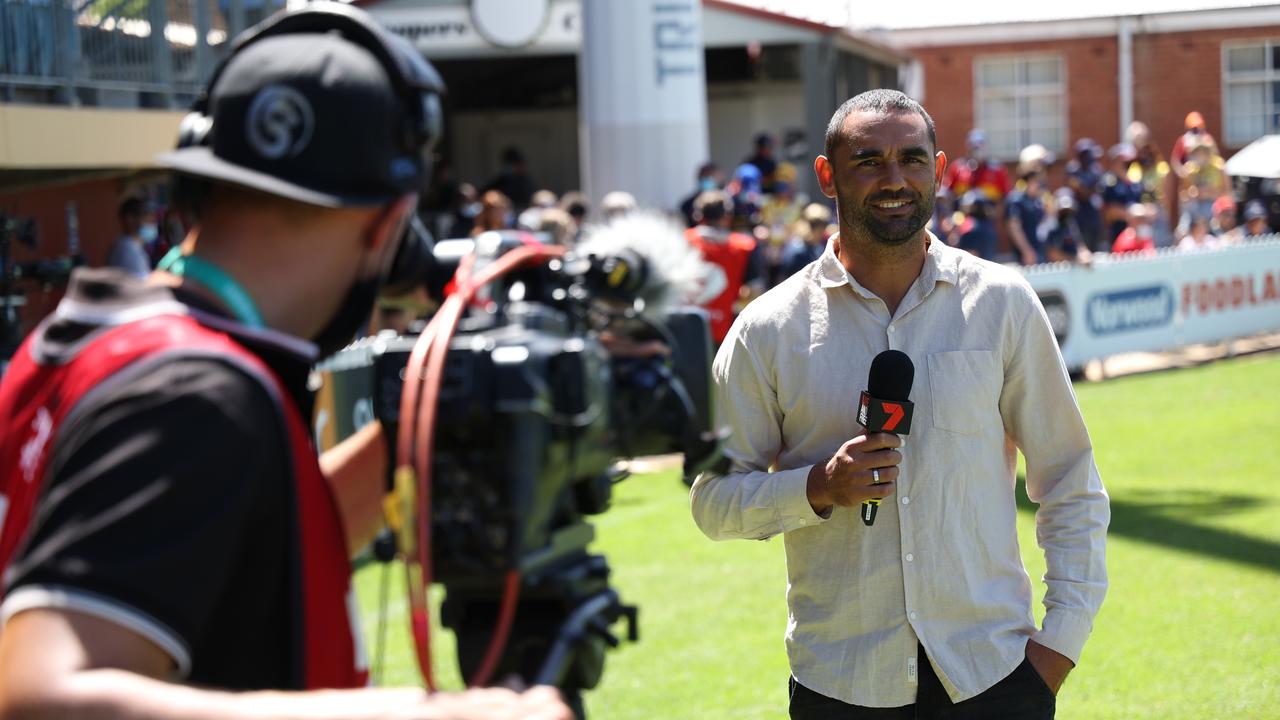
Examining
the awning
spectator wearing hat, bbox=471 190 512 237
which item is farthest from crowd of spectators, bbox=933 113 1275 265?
spectator wearing hat, bbox=471 190 512 237

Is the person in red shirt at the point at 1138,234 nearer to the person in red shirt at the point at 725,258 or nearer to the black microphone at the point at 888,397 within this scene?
the person in red shirt at the point at 725,258

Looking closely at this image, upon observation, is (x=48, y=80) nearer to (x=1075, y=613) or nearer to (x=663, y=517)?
(x=663, y=517)

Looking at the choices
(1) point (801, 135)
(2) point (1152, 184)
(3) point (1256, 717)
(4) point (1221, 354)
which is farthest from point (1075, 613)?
(1) point (801, 135)

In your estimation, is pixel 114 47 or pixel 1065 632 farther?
pixel 114 47

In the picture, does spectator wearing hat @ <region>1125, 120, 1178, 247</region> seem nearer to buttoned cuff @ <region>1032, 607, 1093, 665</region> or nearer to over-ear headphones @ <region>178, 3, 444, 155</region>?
buttoned cuff @ <region>1032, 607, 1093, 665</region>

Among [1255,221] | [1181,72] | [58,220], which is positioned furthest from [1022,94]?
[58,220]

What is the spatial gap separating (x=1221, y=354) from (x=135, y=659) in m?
19.1

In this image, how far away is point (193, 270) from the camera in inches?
76.7

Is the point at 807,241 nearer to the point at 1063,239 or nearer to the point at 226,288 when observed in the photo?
the point at 1063,239

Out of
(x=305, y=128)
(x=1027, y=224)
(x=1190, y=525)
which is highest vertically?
(x=305, y=128)

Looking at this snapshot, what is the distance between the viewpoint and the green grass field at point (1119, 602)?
662 cm

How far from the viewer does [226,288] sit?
1.93 meters

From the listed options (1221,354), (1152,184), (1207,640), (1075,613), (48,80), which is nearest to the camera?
(1075,613)

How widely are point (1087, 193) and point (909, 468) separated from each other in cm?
1872
